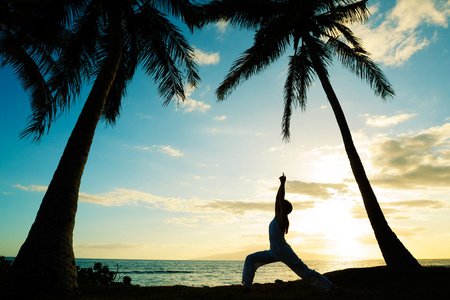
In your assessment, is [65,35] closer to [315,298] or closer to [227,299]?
[227,299]

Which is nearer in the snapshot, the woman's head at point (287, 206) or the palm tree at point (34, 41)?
the woman's head at point (287, 206)

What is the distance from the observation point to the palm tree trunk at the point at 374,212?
7387 mm

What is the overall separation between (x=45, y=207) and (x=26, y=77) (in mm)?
7742

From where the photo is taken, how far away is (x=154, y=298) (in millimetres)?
4625

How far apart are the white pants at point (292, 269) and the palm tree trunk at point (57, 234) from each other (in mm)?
3053

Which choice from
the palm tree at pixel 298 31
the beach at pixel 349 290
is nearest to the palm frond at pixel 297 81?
the palm tree at pixel 298 31

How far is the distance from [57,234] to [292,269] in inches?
164

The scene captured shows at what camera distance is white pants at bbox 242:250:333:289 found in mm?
4879

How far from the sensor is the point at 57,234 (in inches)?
186

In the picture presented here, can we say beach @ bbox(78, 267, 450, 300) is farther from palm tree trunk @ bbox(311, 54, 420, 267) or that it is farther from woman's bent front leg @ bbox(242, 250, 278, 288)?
palm tree trunk @ bbox(311, 54, 420, 267)

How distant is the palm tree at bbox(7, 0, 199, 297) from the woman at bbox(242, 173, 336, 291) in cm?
314

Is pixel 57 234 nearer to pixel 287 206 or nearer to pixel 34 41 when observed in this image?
pixel 287 206

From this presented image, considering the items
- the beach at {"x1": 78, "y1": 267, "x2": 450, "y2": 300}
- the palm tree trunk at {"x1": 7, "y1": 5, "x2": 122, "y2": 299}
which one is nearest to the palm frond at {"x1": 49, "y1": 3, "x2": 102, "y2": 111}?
the palm tree trunk at {"x1": 7, "y1": 5, "x2": 122, "y2": 299}

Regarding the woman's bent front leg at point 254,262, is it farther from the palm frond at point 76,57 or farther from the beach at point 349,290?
the palm frond at point 76,57
